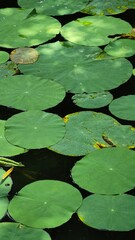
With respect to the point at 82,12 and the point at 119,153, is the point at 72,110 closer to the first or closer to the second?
the point at 119,153

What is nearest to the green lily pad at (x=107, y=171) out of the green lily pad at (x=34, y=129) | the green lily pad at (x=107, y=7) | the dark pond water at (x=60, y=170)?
the dark pond water at (x=60, y=170)

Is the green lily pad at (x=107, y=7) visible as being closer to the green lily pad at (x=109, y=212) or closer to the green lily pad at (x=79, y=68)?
the green lily pad at (x=79, y=68)

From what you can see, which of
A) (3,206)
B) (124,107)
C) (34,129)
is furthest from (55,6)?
(3,206)

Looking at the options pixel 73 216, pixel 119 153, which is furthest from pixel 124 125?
pixel 73 216

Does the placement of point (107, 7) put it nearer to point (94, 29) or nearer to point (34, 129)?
point (94, 29)

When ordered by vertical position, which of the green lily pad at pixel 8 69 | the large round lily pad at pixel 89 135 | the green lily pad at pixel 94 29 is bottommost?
the green lily pad at pixel 8 69
